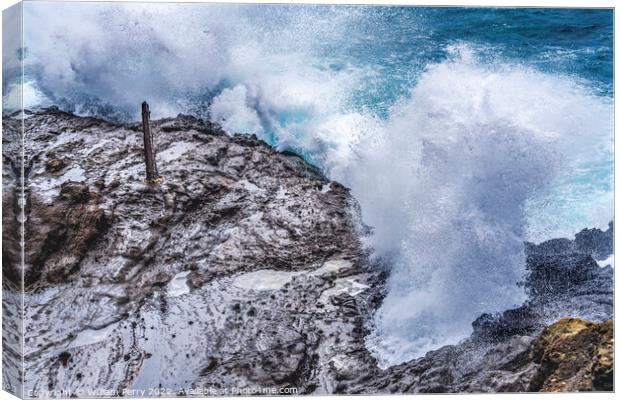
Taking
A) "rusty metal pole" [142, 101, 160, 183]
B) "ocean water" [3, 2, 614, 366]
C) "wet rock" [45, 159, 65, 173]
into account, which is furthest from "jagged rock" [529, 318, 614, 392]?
"wet rock" [45, 159, 65, 173]

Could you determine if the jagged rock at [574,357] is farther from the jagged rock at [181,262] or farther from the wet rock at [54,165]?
the wet rock at [54,165]

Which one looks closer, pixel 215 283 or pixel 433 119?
pixel 215 283

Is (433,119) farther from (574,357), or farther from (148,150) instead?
(148,150)

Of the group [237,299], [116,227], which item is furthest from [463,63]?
[116,227]

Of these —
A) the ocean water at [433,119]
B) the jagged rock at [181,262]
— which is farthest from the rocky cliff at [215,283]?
the ocean water at [433,119]

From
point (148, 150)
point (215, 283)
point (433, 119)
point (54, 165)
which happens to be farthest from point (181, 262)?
point (433, 119)

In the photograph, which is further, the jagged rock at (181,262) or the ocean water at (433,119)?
the ocean water at (433,119)

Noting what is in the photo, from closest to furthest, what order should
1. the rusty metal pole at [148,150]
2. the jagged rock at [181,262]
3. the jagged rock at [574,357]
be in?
the jagged rock at [181,262] < the jagged rock at [574,357] < the rusty metal pole at [148,150]
